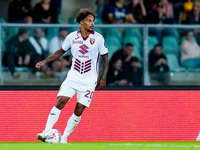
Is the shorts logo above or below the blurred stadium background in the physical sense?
above

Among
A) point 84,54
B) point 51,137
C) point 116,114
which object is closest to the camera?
point 51,137

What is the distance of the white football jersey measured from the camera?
7.84m

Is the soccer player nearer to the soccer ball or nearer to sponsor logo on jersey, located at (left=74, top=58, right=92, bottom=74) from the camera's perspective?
sponsor logo on jersey, located at (left=74, top=58, right=92, bottom=74)

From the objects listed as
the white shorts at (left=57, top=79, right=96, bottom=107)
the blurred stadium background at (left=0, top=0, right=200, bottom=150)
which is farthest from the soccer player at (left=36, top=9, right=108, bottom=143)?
the blurred stadium background at (left=0, top=0, right=200, bottom=150)

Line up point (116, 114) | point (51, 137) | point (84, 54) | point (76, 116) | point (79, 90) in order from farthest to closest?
point (116, 114), point (76, 116), point (79, 90), point (84, 54), point (51, 137)

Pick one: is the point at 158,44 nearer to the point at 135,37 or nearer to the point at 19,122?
the point at 135,37

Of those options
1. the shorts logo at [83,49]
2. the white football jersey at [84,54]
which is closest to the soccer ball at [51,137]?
the white football jersey at [84,54]

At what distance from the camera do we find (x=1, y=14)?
13039 millimetres

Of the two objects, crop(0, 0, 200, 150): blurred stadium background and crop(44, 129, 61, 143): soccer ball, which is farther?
crop(0, 0, 200, 150): blurred stadium background

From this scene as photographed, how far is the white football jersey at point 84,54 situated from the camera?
7844mm

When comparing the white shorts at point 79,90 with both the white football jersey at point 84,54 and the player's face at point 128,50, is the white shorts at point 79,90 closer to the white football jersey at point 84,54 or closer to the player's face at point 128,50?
the white football jersey at point 84,54

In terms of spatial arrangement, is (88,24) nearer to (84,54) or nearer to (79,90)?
(84,54)

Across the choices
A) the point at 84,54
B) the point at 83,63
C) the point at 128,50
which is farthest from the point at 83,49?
the point at 128,50

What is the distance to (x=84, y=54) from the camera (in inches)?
309
